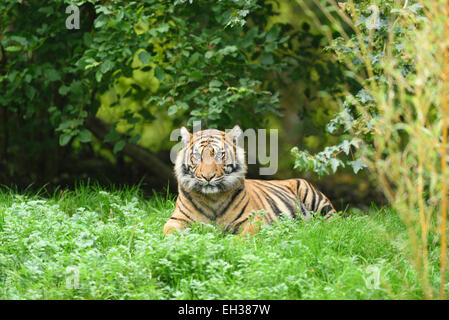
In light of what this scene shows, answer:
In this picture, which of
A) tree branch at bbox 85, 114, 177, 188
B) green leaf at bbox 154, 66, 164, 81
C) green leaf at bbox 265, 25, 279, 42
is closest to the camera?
green leaf at bbox 154, 66, 164, 81

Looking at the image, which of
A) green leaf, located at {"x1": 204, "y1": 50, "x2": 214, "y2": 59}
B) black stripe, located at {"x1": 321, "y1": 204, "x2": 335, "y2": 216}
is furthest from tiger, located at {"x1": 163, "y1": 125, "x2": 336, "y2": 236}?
green leaf, located at {"x1": 204, "y1": 50, "x2": 214, "y2": 59}

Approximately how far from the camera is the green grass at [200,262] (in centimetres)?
341

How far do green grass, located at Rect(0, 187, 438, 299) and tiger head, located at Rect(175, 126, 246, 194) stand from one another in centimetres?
36

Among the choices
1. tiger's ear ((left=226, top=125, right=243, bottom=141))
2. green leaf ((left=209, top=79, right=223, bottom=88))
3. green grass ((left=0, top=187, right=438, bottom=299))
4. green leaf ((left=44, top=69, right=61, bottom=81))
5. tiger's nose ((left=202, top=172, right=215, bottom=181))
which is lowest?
green grass ((left=0, top=187, right=438, bottom=299))

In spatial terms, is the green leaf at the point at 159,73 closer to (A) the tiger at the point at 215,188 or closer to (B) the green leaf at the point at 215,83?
(B) the green leaf at the point at 215,83

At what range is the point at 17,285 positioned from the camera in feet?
11.6

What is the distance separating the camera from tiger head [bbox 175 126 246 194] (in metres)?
4.73

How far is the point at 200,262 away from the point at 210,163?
127 centimetres

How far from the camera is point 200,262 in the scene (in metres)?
3.65

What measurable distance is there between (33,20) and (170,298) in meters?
4.34

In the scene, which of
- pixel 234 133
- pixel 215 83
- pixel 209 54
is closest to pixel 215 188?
pixel 234 133

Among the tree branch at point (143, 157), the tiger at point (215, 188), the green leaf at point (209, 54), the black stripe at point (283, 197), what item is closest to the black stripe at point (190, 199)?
the tiger at point (215, 188)

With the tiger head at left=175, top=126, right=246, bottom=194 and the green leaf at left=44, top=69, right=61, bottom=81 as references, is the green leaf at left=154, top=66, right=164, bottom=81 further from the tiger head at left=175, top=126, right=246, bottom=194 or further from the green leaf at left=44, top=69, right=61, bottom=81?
the green leaf at left=44, top=69, right=61, bottom=81
